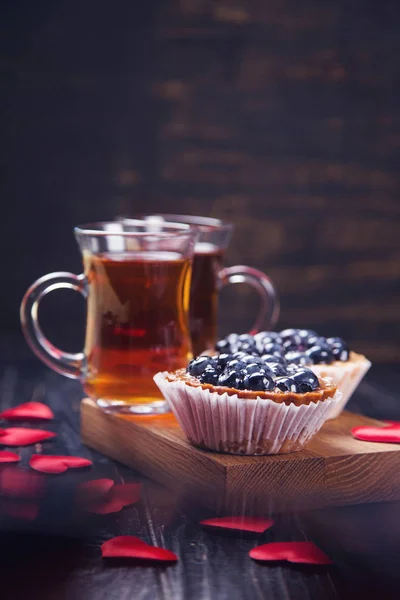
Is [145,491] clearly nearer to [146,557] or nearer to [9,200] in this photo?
[146,557]

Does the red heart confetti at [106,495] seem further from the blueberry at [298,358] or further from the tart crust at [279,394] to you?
the blueberry at [298,358]

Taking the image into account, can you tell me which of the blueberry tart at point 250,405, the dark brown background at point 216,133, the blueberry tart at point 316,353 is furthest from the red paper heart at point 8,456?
the dark brown background at point 216,133

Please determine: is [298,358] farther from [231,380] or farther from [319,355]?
[231,380]

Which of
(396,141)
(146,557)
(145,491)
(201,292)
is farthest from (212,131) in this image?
(146,557)

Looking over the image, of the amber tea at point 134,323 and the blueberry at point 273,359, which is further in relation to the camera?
the amber tea at point 134,323

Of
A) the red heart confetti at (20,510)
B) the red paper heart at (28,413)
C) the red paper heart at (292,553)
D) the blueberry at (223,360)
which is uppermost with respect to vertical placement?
the blueberry at (223,360)

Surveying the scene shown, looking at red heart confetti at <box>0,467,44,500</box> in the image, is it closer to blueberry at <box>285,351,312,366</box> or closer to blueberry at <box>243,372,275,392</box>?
blueberry at <box>243,372,275,392</box>
